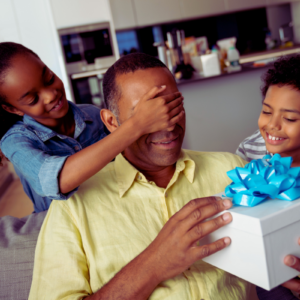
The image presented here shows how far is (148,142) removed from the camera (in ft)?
3.45

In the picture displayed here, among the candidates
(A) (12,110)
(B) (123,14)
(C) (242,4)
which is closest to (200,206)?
(A) (12,110)

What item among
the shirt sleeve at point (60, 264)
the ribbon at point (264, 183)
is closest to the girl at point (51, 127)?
the shirt sleeve at point (60, 264)

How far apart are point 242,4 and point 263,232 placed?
5585 millimetres

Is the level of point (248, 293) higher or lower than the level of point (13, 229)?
lower

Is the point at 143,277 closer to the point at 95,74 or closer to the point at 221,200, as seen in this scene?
the point at 221,200

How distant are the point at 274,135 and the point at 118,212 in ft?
2.09

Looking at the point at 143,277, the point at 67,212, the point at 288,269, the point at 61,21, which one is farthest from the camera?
the point at 61,21

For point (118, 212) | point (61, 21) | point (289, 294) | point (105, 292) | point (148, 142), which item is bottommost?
point (289, 294)

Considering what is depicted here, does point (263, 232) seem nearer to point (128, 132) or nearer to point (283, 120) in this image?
point (128, 132)

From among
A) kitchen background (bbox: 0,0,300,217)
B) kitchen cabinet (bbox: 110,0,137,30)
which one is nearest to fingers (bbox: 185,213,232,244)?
kitchen background (bbox: 0,0,300,217)

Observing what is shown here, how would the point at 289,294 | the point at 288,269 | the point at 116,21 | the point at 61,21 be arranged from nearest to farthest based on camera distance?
the point at 288,269, the point at 289,294, the point at 61,21, the point at 116,21

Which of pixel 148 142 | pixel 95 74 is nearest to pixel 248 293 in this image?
pixel 148 142

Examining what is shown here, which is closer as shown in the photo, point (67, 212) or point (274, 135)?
point (67, 212)

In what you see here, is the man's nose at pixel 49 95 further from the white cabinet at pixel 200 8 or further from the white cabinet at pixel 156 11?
the white cabinet at pixel 200 8
